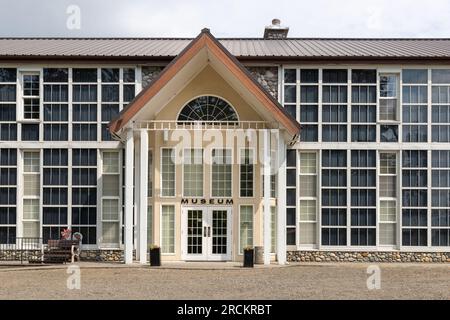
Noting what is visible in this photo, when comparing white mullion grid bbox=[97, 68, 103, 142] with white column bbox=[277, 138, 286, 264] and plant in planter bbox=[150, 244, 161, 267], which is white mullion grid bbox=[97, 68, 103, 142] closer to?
plant in planter bbox=[150, 244, 161, 267]

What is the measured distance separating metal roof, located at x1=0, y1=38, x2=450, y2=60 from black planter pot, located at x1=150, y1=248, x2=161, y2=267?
7.69 m

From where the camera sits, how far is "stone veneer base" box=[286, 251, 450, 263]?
26922 mm

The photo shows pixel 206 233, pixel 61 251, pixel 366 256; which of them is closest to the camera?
pixel 61 251

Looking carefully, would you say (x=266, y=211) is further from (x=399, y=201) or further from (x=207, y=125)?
(x=399, y=201)

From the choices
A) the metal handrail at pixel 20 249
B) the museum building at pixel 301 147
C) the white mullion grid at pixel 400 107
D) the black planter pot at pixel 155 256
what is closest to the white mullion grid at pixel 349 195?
the museum building at pixel 301 147

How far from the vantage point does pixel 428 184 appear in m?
27.2

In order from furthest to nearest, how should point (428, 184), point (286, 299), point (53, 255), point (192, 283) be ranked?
point (428, 184), point (53, 255), point (192, 283), point (286, 299)

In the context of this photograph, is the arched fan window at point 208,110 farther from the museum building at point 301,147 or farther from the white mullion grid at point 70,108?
the white mullion grid at point 70,108

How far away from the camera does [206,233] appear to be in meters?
25.8

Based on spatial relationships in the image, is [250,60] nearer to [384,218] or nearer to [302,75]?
[302,75]

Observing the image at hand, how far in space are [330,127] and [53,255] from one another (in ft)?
35.7

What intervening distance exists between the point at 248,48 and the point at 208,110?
15.5ft

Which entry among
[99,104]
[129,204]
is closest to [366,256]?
[129,204]

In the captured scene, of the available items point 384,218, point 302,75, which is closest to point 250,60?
point 302,75
